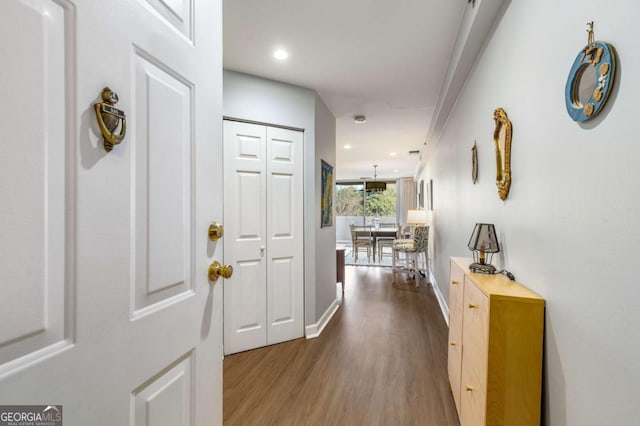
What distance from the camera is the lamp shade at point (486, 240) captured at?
4.93ft

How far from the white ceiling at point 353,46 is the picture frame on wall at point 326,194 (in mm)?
769

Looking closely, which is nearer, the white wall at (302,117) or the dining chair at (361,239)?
the white wall at (302,117)

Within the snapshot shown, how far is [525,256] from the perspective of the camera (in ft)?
4.25

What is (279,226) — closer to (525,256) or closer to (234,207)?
(234,207)

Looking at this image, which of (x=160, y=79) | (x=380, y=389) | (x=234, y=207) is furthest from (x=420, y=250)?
(x=160, y=79)

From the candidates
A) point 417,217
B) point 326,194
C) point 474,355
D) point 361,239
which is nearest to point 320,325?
point 326,194

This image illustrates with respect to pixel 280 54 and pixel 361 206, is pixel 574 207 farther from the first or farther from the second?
pixel 361 206

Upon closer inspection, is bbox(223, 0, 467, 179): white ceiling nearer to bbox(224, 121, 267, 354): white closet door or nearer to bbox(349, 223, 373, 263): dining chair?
bbox(224, 121, 267, 354): white closet door

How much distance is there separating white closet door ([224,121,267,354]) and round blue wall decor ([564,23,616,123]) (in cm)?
221

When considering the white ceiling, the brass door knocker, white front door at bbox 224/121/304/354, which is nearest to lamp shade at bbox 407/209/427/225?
the white ceiling

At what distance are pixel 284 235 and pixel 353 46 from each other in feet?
5.69

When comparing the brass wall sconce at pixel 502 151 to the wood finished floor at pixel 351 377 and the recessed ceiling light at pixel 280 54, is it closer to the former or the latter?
the wood finished floor at pixel 351 377

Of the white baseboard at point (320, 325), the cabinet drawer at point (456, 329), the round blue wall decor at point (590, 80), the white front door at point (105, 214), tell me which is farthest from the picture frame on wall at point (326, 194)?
the round blue wall decor at point (590, 80)

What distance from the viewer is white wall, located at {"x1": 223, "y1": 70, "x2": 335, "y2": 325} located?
8.43 ft
